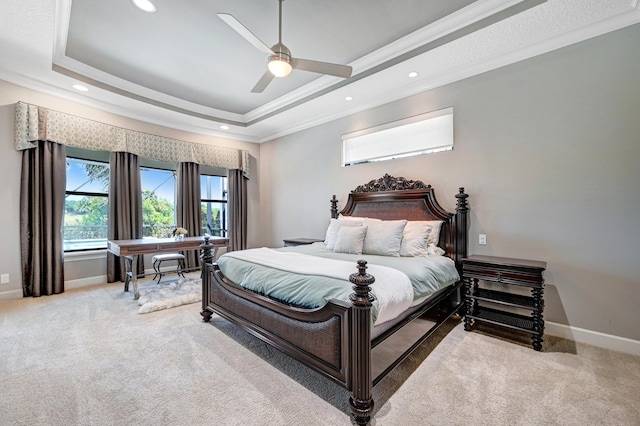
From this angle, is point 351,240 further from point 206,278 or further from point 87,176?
point 87,176

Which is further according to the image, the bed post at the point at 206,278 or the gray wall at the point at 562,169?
the bed post at the point at 206,278

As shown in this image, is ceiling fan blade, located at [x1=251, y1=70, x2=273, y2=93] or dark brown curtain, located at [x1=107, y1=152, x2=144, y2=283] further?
dark brown curtain, located at [x1=107, y1=152, x2=144, y2=283]

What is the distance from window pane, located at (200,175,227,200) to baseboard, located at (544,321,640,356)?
566cm

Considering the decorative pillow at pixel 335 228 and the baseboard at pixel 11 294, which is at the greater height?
the decorative pillow at pixel 335 228

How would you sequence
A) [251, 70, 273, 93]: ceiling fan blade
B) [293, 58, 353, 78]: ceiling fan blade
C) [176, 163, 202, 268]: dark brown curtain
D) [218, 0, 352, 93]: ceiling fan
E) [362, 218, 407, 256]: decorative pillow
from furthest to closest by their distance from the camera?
[176, 163, 202, 268]: dark brown curtain, [362, 218, 407, 256]: decorative pillow, [251, 70, 273, 93]: ceiling fan blade, [293, 58, 353, 78]: ceiling fan blade, [218, 0, 352, 93]: ceiling fan

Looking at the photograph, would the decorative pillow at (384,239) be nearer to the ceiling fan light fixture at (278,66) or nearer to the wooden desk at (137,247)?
the ceiling fan light fixture at (278,66)

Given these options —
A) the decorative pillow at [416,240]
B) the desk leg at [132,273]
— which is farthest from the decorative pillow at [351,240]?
the desk leg at [132,273]

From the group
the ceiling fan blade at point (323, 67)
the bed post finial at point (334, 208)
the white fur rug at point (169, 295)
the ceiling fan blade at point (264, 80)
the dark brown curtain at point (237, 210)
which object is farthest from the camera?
the dark brown curtain at point (237, 210)

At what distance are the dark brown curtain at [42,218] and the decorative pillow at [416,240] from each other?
470 cm

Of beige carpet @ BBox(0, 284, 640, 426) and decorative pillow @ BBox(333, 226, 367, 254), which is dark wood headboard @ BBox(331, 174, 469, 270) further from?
beige carpet @ BBox(0, 284, 640, 426)

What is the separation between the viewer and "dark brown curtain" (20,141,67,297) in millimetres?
3648

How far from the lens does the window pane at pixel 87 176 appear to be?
4.30 meters

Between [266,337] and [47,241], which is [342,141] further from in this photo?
[47,241]

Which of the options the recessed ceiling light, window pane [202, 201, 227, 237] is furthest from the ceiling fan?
window pane [202, 201, 227, 237]
